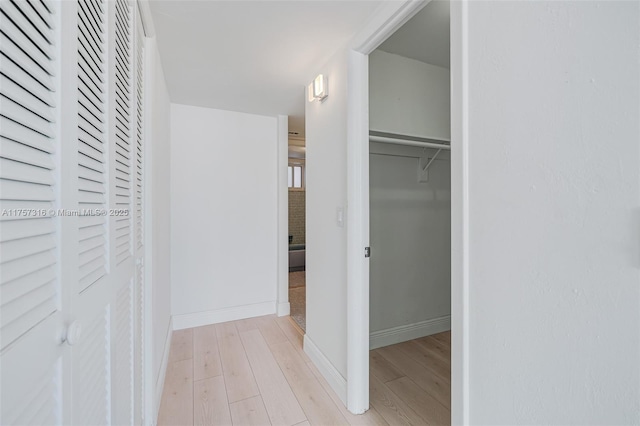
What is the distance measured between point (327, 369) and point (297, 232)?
181 inches

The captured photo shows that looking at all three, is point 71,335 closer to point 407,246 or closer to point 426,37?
point 426,37

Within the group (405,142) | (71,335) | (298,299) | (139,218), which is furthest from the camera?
(298,299)

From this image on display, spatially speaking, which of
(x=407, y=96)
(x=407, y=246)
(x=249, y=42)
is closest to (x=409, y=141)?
(x=407, y=96)

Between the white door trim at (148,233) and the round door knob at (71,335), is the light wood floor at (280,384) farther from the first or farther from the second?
the round door knob at (71,335)

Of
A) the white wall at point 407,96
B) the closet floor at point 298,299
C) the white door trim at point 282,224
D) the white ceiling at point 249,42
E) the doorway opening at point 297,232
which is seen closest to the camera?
the white ceiling at point 249,42

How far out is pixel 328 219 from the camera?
2.07 m

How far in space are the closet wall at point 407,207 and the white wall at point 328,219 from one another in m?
0.40

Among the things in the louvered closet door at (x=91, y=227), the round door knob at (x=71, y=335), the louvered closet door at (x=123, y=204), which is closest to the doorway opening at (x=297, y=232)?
the louvered closet door at (x=123, y=204)

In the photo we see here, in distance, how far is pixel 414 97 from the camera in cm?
230

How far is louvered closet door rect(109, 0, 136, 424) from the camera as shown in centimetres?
93

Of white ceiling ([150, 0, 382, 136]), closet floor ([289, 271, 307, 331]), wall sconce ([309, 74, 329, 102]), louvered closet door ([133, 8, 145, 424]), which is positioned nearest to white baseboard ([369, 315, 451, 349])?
closet floor ([289, 271, 307, 331])

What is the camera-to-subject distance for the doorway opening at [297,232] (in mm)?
3527
